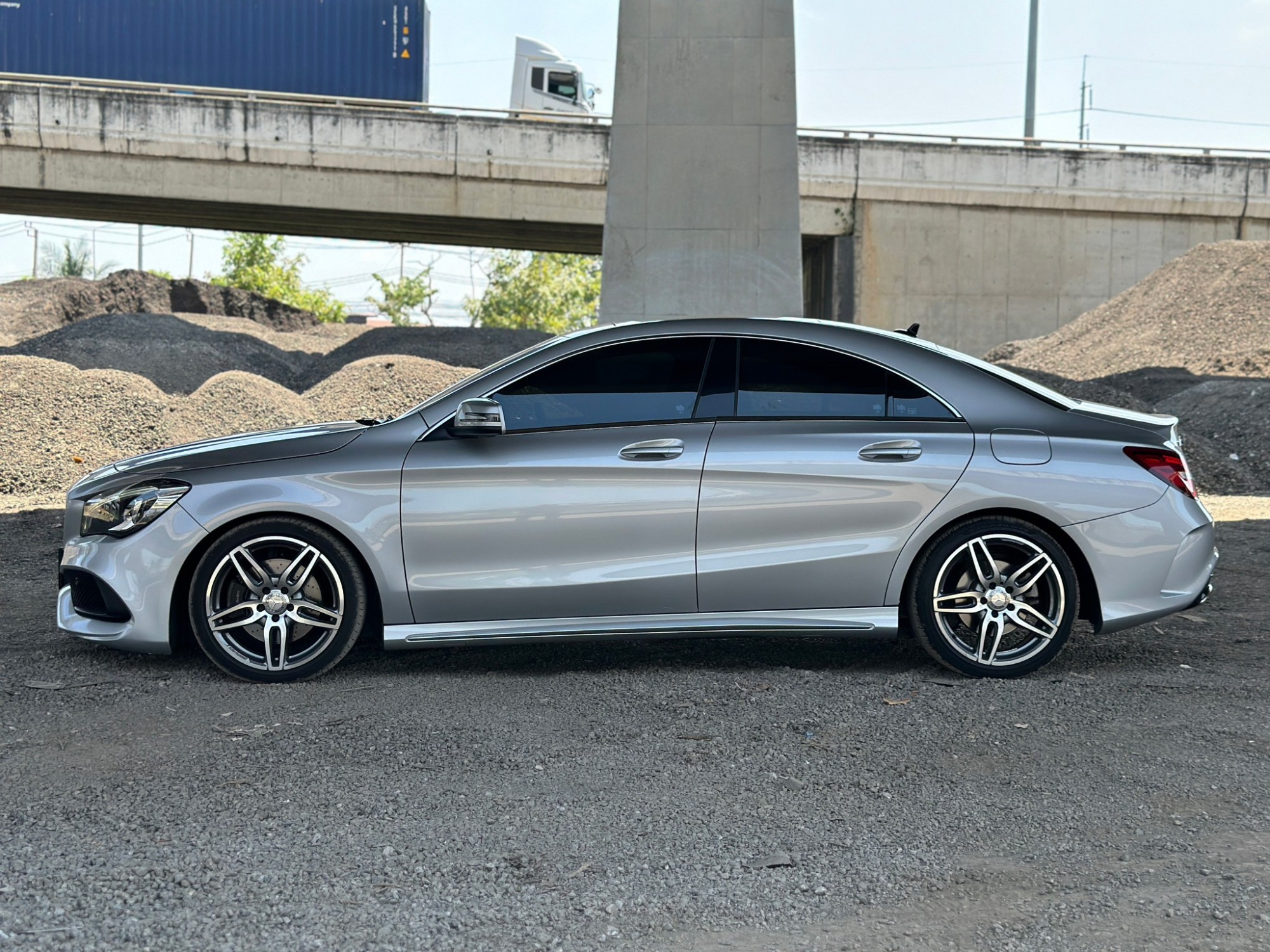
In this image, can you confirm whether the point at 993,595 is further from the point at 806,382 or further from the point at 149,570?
the point at 149,570

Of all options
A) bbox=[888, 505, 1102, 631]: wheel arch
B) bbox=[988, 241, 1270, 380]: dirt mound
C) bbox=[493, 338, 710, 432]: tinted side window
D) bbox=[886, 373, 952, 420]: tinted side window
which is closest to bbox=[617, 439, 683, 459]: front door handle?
bbox=[493, 338, 710, 432]: tinted side window

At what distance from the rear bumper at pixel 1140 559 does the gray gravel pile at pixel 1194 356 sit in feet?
27.4

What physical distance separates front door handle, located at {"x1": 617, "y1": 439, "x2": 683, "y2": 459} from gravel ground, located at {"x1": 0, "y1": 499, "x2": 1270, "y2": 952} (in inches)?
37.5

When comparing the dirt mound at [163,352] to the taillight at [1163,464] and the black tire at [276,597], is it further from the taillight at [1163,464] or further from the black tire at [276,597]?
the taillight at [1163,464]

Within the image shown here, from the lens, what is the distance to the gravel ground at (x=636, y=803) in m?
2.83

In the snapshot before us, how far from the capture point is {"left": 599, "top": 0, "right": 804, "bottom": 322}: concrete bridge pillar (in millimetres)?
12680

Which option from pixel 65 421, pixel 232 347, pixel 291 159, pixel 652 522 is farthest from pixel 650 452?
pixel 291 159

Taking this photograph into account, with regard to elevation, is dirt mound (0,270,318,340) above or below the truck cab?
below

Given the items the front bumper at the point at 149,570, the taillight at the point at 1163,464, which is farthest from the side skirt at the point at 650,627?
the taillight at the point at 1163,464

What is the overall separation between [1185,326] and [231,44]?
2542 centimetres

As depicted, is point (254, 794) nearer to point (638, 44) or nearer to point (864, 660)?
point (864, 660)

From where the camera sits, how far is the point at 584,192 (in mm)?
32250

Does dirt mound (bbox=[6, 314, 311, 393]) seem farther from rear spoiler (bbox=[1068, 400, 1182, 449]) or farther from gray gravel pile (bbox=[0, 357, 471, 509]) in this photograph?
rear spoiler (bbox=[1068, 400, 1182, 449])

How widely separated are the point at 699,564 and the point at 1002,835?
1.84m
